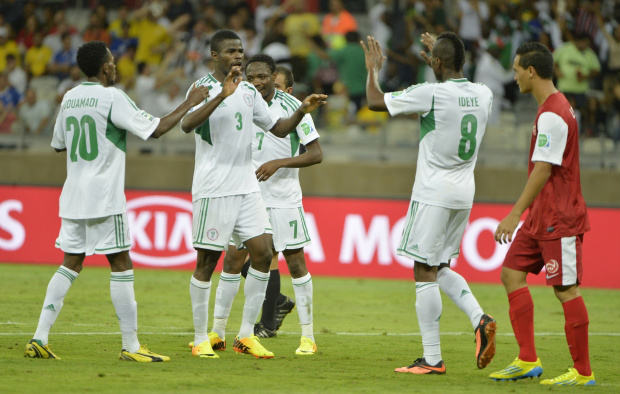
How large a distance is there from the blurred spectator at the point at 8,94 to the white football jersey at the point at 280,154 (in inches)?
397

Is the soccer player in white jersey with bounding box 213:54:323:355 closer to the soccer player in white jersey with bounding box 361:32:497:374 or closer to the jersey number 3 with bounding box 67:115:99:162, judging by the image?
the soccer player in white jersey with bounding box 361:32:497:374

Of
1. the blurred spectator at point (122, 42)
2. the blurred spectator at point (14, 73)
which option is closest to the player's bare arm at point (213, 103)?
the blurred spectator at point (122, 42)

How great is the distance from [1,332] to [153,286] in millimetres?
4260

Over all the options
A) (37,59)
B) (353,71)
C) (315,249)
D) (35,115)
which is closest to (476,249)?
(315,249)

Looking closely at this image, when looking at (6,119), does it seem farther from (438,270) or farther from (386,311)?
(438,270)

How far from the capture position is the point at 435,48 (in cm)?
678

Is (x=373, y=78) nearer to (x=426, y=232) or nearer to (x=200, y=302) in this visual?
(x=426, y=232)

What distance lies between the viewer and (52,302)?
689 centimetres

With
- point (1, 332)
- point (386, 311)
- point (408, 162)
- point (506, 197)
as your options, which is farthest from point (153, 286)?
point (506, 197)

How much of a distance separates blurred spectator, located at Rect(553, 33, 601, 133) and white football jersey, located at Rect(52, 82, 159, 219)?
10.8 metres

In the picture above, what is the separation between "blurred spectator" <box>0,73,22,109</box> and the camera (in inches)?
674

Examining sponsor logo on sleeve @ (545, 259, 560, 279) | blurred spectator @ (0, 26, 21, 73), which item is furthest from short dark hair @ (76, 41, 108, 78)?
blurred spectator @ (0, 26, 21, 73)

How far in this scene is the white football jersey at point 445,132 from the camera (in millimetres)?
6645

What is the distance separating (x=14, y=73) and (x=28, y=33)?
1.49 metres
